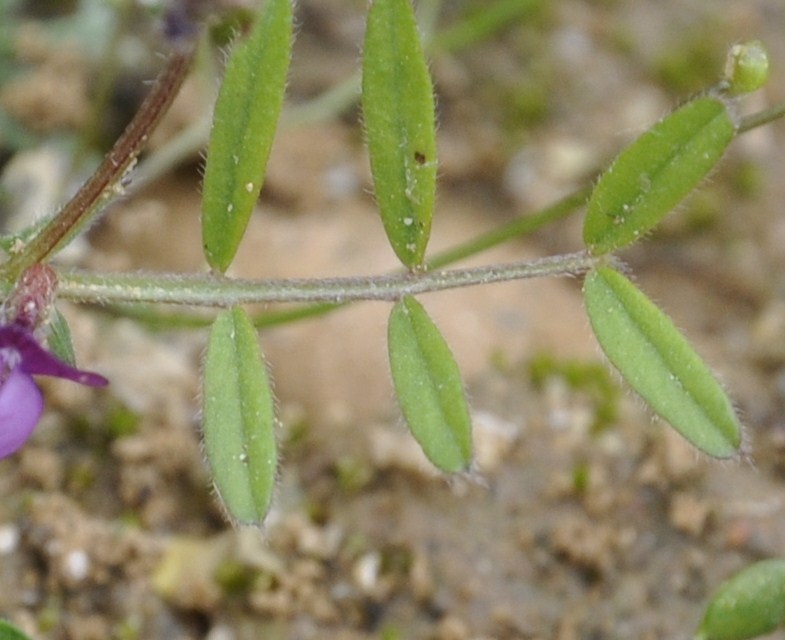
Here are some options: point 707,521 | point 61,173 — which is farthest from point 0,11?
point 707,521

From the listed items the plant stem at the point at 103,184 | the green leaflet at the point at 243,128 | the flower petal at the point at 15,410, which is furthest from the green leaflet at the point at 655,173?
the flower petal at the point at 15,410

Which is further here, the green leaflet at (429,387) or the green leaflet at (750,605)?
the green leaflet at (750,605)

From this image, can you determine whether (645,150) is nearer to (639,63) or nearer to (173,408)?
(173,408)

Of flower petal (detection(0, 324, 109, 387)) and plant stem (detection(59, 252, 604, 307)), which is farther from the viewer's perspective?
plant stem (detection(59, 252, 604, 307))

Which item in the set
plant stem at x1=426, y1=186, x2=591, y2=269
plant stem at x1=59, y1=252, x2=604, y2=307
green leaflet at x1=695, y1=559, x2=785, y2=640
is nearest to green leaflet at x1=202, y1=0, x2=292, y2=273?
plant stem at x1=59, y1=252, x2=604, y2=307

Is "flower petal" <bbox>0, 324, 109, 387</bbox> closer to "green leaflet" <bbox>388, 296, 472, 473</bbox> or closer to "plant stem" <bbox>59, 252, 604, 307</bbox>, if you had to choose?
"plant stem" <bbox>59, 252, 604, 307</bbox>

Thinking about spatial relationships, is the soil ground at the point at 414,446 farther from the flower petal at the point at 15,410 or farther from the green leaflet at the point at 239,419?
the flower petal at the point at 15,410

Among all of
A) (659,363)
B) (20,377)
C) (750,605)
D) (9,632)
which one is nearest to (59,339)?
(20,377)
